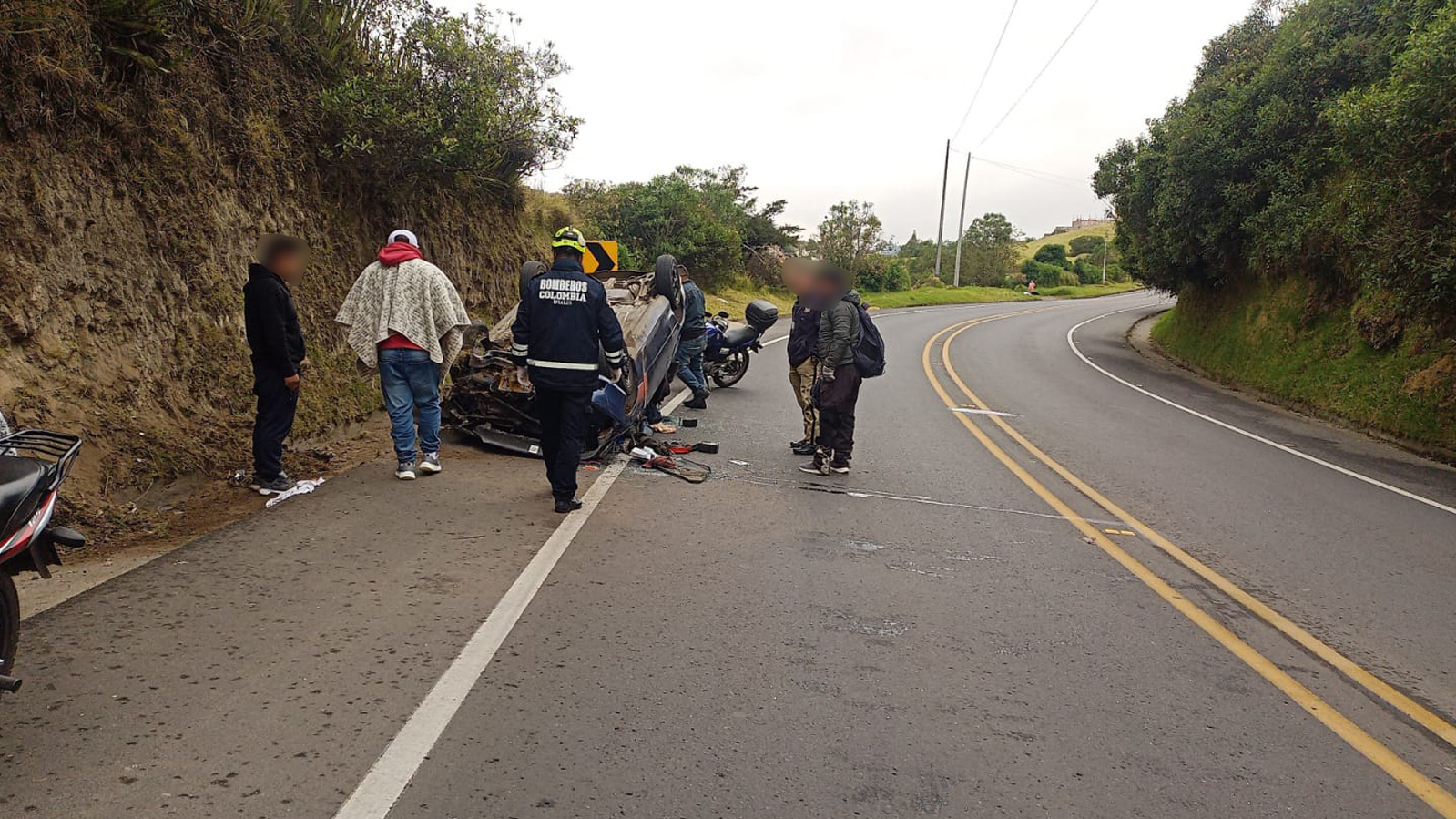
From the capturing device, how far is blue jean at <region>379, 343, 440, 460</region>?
23.5 feet

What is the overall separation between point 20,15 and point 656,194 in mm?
28783

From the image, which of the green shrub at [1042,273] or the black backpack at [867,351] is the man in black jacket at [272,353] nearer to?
the black backpack at [867,351]

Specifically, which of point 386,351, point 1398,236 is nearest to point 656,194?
point 1398,236

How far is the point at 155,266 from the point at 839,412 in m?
5.67

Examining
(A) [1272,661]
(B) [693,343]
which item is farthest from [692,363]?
(A) [1272,661]

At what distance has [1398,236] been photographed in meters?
12.1

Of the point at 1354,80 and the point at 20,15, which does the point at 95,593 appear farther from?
the point at 1354,80

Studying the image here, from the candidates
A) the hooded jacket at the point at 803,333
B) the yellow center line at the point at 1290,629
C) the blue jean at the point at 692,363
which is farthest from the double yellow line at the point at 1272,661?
the blue jean at the point at 692,363

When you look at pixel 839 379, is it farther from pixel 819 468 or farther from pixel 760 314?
pixel 760 314

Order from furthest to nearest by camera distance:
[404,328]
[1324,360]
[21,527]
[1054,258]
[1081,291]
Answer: [1054,258], [1081,291], [1324,360], [404,328], [21,527]

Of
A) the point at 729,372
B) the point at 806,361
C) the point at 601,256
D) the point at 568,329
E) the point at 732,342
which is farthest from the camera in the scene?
the point at 729,372

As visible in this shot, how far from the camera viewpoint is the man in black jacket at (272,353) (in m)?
6.57

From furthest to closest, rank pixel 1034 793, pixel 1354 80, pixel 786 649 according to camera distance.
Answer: pixel 1354 80, pixel 786 649, pixel 1034 793

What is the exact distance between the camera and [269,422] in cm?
669
